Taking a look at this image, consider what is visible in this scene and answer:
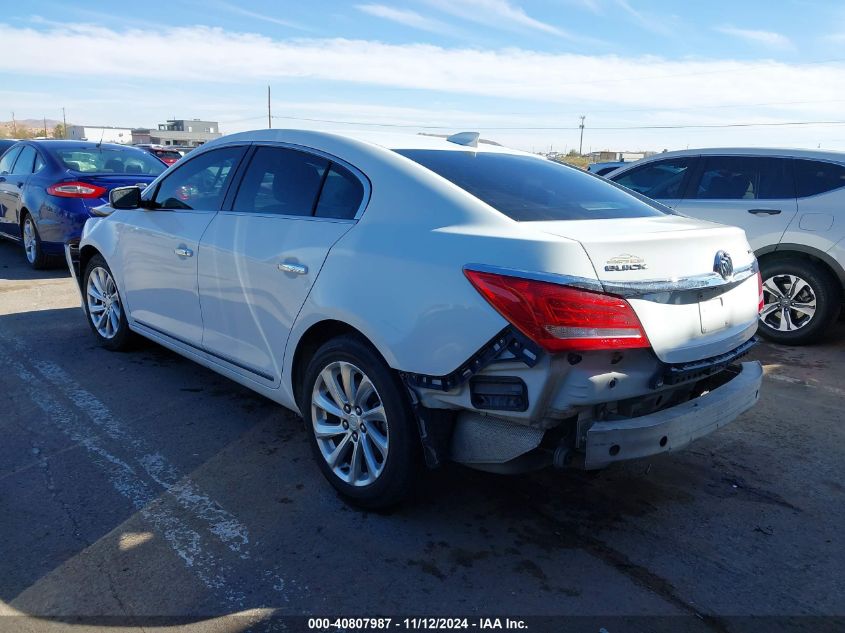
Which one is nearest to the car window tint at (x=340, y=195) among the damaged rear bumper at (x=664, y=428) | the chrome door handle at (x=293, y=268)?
the chrome door handle at (x=293, y=268)

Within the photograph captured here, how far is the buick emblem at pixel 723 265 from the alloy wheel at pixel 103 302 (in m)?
4.26

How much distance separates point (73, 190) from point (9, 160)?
2472 mm

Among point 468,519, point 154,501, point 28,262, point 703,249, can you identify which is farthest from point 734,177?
point 28,262

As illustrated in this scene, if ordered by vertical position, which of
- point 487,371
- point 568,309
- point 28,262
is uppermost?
point 568,309

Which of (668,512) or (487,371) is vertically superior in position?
(487,371)

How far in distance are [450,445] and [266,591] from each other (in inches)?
35.6

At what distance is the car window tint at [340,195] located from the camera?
3344mm

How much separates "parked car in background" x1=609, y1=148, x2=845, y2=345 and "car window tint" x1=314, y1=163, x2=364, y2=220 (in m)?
3.60

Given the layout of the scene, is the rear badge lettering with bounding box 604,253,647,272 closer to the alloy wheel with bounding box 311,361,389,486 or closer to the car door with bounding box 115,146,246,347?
the alloy wheel with bounding box 311,361,389,486

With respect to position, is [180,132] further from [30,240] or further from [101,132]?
[30,240]

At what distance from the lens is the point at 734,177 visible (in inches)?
266

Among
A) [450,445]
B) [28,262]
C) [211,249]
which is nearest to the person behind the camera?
[450,445]

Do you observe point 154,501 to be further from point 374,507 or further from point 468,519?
point 468,519

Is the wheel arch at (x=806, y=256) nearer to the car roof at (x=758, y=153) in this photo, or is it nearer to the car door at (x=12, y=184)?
the car roof at (x=758, y=153)
